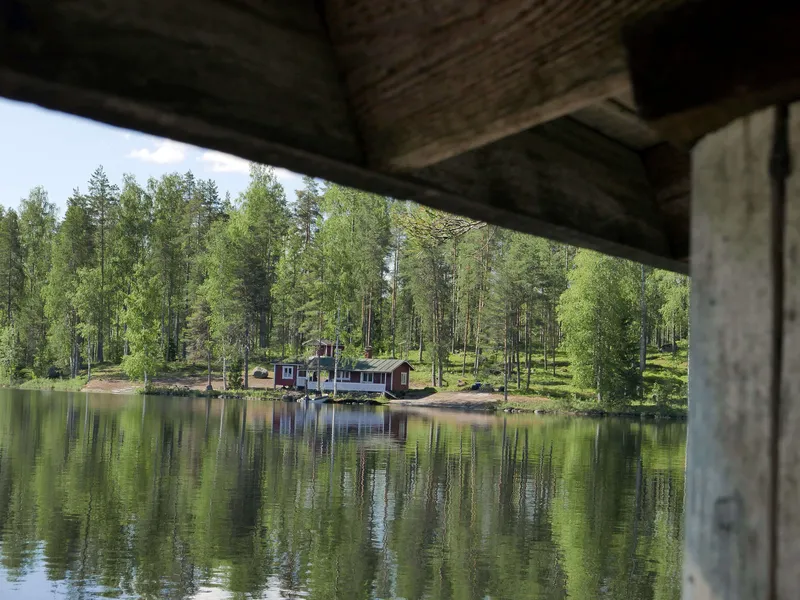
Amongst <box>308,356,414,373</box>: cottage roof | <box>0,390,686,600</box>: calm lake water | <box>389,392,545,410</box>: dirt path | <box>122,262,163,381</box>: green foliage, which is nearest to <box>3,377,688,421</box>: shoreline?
<box>389,392,545,410</box>: dirt path

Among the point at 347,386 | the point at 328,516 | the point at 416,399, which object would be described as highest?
the point at 347,386

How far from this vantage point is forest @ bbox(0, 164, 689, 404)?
4819 centimetres

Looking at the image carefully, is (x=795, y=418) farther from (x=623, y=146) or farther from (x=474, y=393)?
(x=474, y=393)

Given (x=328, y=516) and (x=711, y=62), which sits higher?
(x=711, y=62)

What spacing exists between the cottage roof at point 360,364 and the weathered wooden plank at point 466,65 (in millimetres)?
48006

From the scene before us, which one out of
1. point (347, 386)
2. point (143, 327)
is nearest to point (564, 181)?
point (347, 386)

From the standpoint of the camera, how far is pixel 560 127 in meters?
1.74

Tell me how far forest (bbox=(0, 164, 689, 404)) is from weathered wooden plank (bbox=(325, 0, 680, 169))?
1720 inches

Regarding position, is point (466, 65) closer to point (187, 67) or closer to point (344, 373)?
point (187, 67)

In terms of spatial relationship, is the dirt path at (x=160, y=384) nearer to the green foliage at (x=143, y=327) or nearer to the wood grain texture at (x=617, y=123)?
the green foliage at (x=143, y=327)

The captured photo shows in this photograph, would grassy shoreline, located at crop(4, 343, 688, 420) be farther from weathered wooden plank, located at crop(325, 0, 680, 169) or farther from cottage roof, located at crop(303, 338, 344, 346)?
weathered wooden plank, located at crop(325, 0, 680, 169)

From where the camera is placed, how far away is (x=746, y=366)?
0.94m

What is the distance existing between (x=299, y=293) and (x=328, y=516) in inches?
1481

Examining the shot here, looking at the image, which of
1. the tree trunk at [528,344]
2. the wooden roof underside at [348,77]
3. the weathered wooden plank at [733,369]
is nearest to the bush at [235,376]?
the tree trunk at [528,344]
